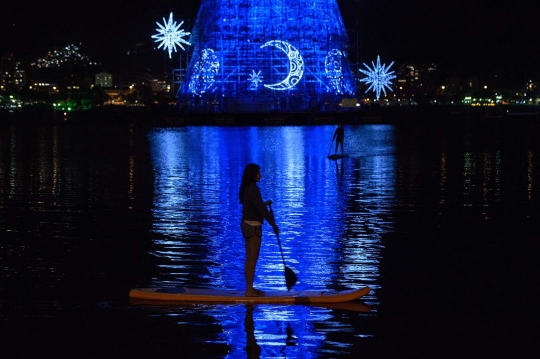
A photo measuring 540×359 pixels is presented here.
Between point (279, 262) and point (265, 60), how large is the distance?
85771 millimetres

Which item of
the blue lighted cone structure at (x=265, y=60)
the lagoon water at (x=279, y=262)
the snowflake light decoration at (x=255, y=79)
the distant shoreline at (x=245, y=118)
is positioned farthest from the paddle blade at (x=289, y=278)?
the snowflake light decoration at (x=255, y=79)

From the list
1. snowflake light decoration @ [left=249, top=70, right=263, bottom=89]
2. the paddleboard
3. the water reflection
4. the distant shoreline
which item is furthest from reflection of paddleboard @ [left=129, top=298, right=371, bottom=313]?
snowflake light decoration @ [left=249, top=70, right=263, bottom=89]

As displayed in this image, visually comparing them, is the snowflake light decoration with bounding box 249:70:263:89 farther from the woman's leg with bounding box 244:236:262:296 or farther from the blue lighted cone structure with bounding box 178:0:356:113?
the woman's leg with bounding box 244:236:262:296

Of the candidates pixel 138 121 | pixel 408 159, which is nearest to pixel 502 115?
Result: pixel 138 121

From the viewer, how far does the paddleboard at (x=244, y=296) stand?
34.1 ft

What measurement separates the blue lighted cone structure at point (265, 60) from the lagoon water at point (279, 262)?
69.0 m

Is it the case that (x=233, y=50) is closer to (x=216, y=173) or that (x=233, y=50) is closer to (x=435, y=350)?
(x=216, y=173)

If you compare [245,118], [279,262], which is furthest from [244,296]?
[245,118]

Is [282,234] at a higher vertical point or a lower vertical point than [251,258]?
lower

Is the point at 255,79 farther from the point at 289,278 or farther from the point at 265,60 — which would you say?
the point at 289,278

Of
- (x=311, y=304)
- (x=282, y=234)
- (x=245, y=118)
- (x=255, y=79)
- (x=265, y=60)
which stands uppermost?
(x=265, y=60)

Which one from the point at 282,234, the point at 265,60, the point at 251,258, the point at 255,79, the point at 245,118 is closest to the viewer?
the point at 251,258

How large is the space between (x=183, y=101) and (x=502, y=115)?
34.8m

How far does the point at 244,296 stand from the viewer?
10.4m
